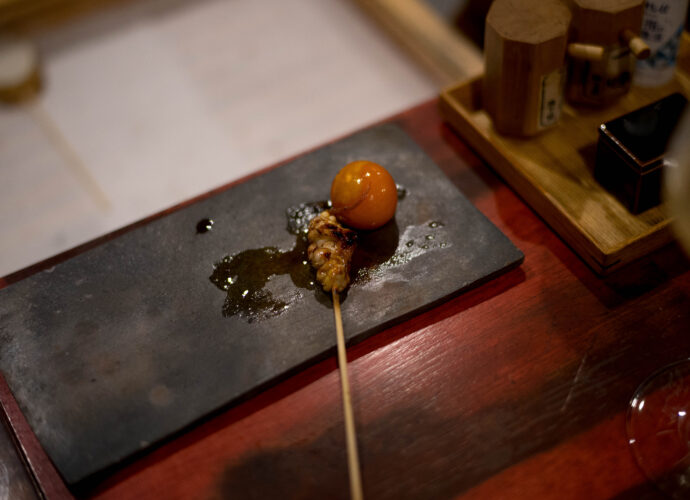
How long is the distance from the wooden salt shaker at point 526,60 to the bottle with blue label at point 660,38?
9.9 inches

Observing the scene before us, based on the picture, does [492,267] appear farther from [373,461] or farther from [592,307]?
[373,461]

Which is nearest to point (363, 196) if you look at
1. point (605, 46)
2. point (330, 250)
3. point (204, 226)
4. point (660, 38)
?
point (330, 250)

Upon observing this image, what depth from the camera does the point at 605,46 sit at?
129 centimetres

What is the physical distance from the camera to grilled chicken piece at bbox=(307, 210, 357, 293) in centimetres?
114

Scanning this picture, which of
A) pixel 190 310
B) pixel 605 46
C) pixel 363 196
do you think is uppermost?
pixel 605 46

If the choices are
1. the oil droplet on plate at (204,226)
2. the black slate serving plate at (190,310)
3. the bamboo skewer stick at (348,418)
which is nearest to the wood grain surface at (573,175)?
the black slate serving plate at (190,310)

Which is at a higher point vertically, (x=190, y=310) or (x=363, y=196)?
(x=363, y=196)

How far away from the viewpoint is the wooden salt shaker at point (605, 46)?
4.09 feet

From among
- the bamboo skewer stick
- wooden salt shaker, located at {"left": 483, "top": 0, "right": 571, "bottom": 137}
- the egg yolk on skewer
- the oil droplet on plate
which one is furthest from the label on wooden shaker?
the oil droplet on plate

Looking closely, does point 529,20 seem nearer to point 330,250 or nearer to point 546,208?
point 546,208

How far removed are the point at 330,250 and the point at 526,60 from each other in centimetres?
54

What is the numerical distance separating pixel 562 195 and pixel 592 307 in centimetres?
25

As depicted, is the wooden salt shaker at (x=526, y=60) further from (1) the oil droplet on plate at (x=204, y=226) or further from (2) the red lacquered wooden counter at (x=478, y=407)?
(1) the oil droplet on plate at (x=204, y=226)

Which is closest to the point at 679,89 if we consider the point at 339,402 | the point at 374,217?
the point at 374,217
